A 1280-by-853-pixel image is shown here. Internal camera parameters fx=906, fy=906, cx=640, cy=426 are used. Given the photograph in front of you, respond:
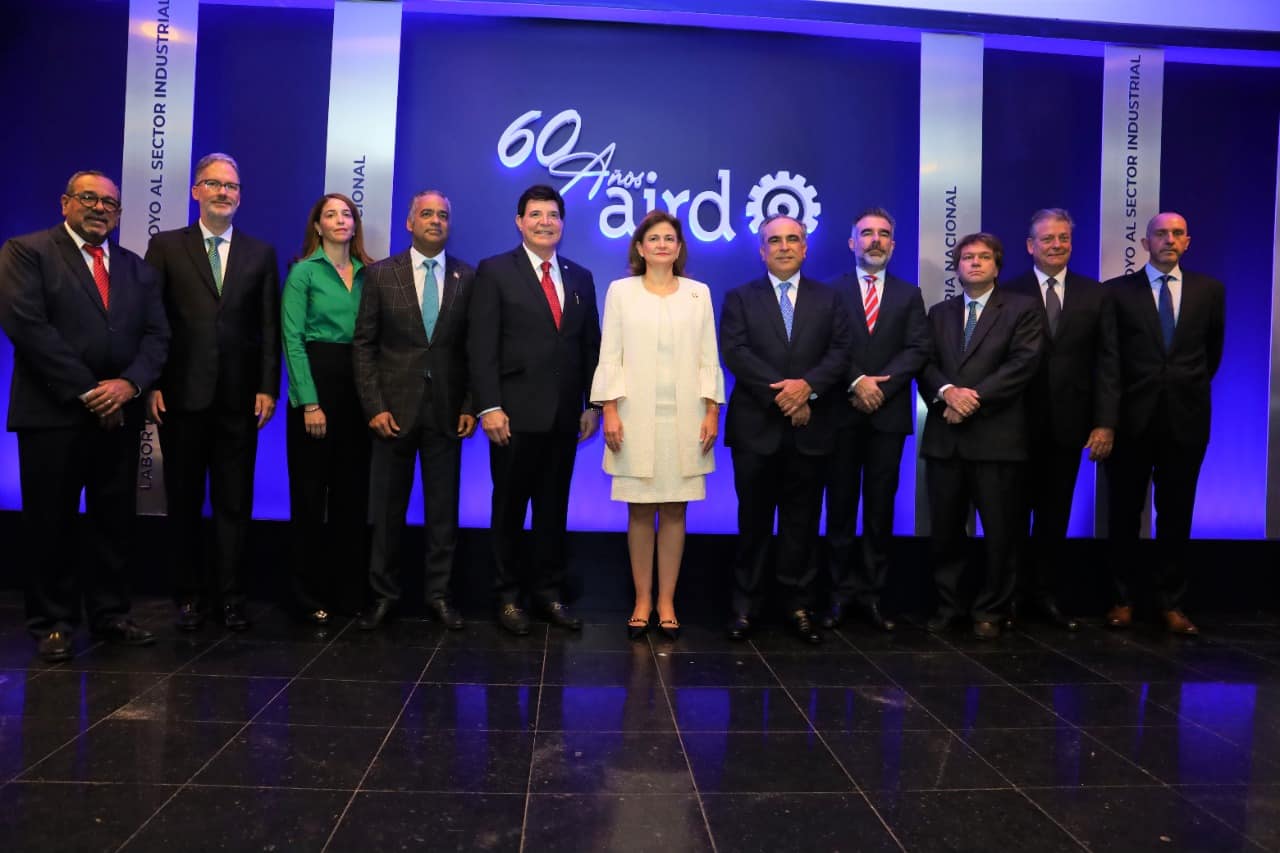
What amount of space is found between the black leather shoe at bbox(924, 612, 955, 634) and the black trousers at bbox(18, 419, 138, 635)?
142 inches

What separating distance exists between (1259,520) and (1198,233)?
177 cm

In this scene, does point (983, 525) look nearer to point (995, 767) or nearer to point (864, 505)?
point (864, 505)

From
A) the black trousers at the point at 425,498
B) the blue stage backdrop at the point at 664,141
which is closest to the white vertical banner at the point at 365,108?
the blue stage backdrop at the point at 664,141

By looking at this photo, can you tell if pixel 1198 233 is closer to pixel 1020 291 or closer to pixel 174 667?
pixel 1020 291

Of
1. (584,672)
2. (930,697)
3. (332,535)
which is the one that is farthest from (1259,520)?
(332,535)

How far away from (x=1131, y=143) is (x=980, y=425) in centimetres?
227

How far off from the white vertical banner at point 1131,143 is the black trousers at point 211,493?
4738 mm

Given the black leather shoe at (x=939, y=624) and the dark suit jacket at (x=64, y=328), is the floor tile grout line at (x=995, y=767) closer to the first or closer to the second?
the black leather shoe at (x=939, y=624)

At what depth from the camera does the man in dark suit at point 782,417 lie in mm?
4145

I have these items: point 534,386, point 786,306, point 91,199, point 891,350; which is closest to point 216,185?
point 91,199

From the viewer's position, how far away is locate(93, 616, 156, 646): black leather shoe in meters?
3.75

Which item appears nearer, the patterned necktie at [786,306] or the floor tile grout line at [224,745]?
the floor tile grout line at [224,745]

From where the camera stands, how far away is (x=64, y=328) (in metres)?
3.61

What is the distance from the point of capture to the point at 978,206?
17.0 feet
